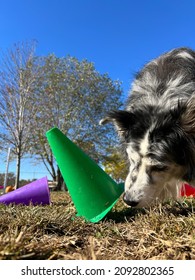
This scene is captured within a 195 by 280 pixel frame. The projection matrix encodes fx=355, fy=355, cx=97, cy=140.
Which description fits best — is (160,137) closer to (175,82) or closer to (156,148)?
(156,148)

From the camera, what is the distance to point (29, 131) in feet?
71.6

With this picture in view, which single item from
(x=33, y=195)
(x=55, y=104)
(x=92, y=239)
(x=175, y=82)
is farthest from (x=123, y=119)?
(x=55, y=104)

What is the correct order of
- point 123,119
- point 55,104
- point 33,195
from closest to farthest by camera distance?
point 123,119
point 33,195
point 55,104

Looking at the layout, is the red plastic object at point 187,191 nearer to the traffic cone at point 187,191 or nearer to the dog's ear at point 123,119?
the traffic cone at point 187,191

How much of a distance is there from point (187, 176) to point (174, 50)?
2291 millimetres

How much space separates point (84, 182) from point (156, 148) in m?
0.91

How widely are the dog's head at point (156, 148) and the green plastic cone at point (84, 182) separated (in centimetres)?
22

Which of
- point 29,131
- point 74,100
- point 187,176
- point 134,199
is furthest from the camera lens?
point 74,100

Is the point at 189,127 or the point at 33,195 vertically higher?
the point at 189,127

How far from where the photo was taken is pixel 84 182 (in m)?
3.96

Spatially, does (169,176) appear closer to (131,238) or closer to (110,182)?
(110,182)
